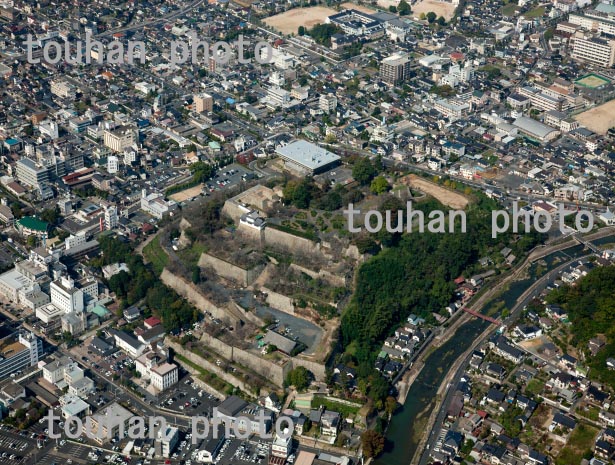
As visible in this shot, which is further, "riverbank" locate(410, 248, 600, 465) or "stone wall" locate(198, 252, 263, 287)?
"stone wall" locate(198, 252, 263, 287)

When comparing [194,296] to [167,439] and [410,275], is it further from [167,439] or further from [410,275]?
[410,275]

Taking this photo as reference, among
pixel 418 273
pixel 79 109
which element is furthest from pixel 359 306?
pixel 79 109

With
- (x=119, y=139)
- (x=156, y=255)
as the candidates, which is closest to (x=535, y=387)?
(x=156, y=255)

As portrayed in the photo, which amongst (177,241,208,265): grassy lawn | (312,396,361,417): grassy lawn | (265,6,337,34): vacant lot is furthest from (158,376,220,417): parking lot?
(265,6,337,34): vacant lot

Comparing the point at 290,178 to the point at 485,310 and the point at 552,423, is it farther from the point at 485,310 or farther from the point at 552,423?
the point at 552,423

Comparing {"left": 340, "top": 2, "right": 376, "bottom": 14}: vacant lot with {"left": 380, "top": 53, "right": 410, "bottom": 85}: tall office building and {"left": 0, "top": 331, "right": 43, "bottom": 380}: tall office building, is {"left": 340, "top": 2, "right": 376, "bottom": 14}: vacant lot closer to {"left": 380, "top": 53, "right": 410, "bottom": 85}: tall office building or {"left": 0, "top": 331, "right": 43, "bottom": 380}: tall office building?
{"left": 380, "top": 53, "right": 410, "bottom": 85}: tall office building
